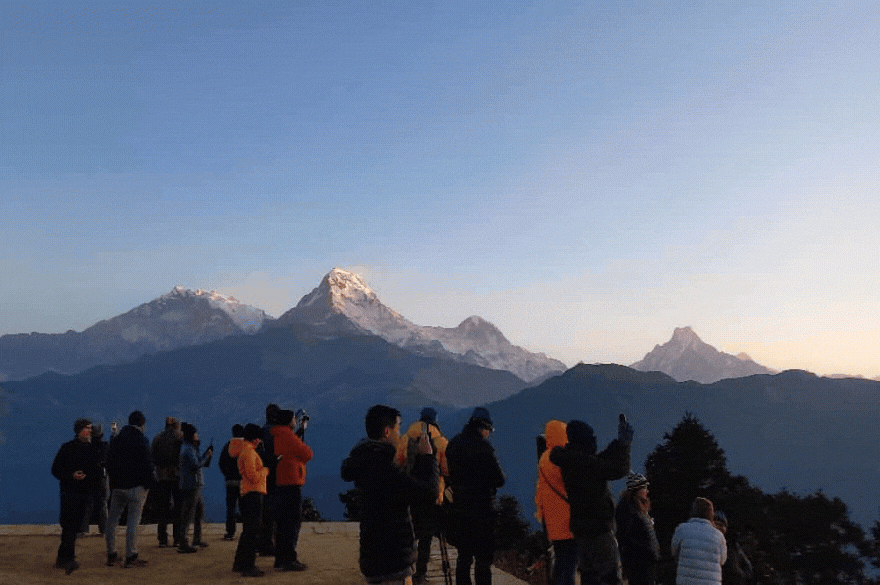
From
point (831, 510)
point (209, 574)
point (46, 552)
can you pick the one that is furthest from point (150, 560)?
point (831, 510)

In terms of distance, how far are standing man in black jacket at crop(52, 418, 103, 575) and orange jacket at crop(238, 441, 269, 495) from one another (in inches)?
83.6

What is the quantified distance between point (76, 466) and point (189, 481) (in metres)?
1.52

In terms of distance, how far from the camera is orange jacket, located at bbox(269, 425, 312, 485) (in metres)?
7.83

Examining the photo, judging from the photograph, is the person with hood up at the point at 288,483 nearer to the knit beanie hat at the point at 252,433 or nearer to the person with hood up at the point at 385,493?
the knit beanie hat at the point at 252,433

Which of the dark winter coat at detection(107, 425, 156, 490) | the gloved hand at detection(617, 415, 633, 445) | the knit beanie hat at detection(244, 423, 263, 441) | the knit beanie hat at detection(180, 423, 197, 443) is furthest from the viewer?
the knit beanie hat at detection(180, 423, 197, 443)

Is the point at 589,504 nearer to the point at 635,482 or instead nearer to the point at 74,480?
the point at 635,482

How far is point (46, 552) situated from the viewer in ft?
32.7

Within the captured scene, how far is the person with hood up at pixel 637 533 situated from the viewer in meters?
6.70

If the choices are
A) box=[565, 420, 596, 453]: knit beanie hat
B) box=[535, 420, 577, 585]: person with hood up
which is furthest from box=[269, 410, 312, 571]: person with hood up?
box=[565, 420, 596, 453]: knit beanie hat

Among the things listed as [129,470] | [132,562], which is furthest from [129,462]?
[132,562]

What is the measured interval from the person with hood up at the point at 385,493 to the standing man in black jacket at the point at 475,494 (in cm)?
172

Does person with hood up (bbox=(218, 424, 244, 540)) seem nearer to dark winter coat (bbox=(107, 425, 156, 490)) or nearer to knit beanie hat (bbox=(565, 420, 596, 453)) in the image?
dark winter coat (bbox=(107, 425, 156, 490))

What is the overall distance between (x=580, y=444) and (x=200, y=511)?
6.85 meters

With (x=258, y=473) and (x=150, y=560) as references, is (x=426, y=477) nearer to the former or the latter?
(x=258, y=473)
